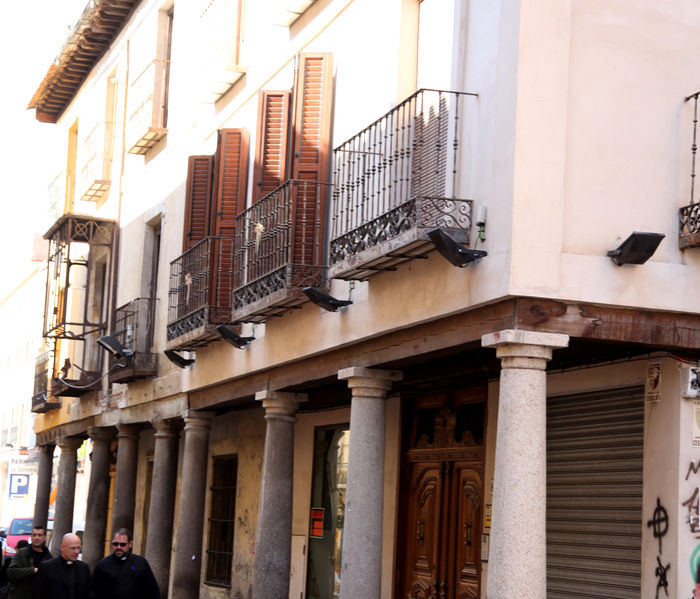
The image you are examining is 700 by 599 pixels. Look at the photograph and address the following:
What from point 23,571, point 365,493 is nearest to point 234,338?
point 365,493

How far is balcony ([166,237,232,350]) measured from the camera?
1609cm

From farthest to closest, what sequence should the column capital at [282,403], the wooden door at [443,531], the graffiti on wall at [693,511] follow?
the column capital at [282,403] → the wooden door at [443,531] → the graffiti on wall at [693,511]

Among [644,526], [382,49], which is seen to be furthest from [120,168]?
[644,526]

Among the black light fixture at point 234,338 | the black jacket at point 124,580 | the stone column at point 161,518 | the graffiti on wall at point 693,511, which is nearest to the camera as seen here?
the graffiti on wall at point 693,511

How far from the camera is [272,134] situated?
1473cm

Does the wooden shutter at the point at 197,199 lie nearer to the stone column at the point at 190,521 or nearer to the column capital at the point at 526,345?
the stone column at the point at 190,521

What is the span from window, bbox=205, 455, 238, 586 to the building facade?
2.6 inches

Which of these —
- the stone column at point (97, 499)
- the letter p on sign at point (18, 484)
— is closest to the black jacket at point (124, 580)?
the stone column at point (97, 499)

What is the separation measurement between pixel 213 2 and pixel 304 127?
520 cm

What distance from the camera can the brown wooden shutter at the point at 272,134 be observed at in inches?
576

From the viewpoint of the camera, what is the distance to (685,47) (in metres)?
10.0

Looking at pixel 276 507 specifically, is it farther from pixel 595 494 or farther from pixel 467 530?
pixel 595 494

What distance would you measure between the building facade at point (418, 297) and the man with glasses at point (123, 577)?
1787mm

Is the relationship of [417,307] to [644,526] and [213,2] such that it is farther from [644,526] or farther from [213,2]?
[213,2]
